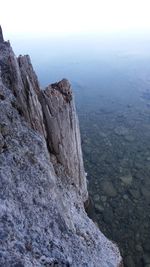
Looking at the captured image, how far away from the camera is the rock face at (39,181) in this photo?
435 cm

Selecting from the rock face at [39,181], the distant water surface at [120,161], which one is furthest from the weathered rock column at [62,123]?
the distant water surface at [120,161]

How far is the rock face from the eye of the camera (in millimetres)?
4352

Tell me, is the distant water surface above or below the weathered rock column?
below

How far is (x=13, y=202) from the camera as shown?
4.65 m

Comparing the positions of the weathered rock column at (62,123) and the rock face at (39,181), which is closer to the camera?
the rock face at (39,181)

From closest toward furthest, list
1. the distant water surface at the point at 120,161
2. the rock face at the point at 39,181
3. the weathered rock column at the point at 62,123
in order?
the rock face at the point at 39,181, the weathered rock column at the point at 62,123, the distant water surface at the point at 120,161

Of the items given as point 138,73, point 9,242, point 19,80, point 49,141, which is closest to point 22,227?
point 9,242

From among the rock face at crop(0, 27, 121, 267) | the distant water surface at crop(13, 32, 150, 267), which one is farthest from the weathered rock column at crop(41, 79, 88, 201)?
the distant water surface at crop(13, 32, 150, 267)

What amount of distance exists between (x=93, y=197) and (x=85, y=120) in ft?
35.4

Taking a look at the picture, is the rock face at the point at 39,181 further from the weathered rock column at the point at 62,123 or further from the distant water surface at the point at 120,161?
the distant water surface at the point at 120,161

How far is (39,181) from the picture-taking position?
542 cm

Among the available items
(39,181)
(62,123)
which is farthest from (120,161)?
(39,181)

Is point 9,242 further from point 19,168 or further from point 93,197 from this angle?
point 93,197

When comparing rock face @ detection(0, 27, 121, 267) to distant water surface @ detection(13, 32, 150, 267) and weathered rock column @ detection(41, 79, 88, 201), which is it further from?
distant water surface @ detection(13, 32, 150, 267)
